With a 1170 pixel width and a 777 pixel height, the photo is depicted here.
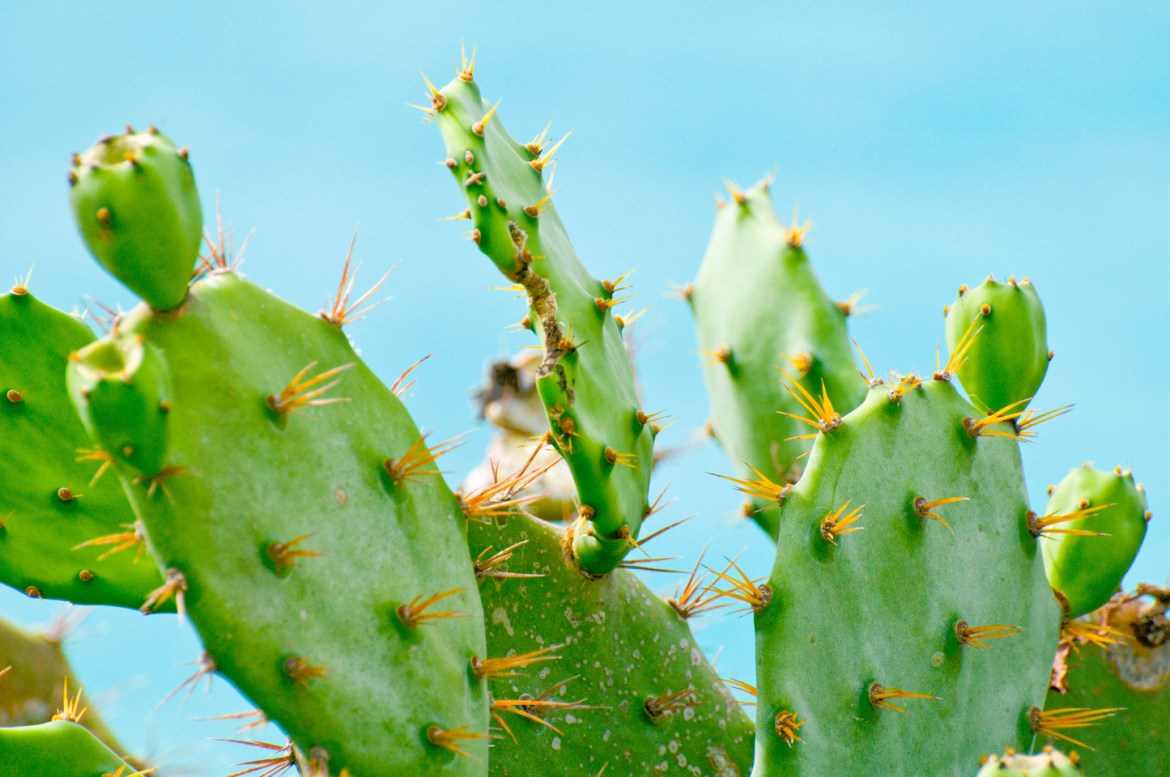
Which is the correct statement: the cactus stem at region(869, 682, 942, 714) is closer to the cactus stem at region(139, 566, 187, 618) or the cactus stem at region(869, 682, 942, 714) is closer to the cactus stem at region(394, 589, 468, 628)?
the cactus stem at region(394, 589, 468, 628)

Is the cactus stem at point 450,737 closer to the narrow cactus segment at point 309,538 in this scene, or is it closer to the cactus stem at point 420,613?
the narrow cactus segment at point 309,538

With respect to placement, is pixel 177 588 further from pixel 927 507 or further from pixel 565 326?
pixel 927 507

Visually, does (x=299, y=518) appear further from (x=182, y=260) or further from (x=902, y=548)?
(x=902, y=548)

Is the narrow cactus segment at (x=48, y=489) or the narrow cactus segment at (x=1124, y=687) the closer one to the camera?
the narrow cactus segment at (x=48, y=489)

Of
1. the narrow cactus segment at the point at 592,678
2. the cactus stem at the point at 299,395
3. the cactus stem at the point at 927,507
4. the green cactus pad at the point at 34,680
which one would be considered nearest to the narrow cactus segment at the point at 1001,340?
the cactus stem at the point at 927,507

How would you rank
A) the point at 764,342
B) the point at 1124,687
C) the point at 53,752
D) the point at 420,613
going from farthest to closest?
the point at 764,342
the point at 1124,687
the point at 53,752
the point at 420,613

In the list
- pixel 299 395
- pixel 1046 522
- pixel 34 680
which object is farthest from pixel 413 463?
pixel 34 680
